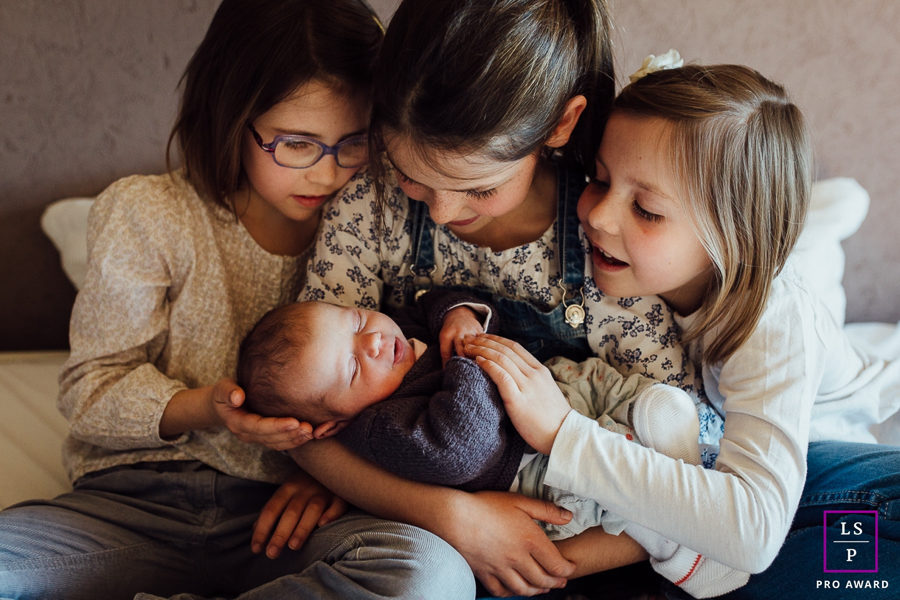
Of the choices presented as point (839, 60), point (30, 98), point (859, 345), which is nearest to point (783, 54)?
point (839, 60)

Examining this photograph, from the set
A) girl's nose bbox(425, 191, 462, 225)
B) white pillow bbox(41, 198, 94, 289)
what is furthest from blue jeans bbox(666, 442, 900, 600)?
white pillow bbox(41, 198, 94, 289)

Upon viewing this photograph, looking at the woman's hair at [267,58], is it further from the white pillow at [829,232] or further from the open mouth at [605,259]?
the white pillow at [829,232]

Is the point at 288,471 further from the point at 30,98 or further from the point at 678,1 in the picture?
the point at 678,1

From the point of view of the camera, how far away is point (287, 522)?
3.52 ft

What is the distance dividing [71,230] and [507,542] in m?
1.10

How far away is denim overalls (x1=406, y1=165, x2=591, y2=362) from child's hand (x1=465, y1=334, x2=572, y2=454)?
15 centimetres

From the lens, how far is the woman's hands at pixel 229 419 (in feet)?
3.33

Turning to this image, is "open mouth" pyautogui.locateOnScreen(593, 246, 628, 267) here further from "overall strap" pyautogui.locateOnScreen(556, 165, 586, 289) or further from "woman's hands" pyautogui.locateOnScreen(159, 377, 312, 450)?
"woman's hands" pyautogui.locateOnScreen(159, 377, 312, 450)

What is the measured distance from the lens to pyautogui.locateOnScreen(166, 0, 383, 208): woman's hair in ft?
3.42

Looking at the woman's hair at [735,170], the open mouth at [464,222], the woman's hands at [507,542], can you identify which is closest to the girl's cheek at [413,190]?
the open mouth at [464,222]

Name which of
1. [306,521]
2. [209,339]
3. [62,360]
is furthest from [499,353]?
[62,360]

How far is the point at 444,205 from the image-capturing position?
38.8 inches

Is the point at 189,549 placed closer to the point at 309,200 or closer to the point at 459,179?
the point at 309,200

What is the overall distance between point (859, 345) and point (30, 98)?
1.77 metres
